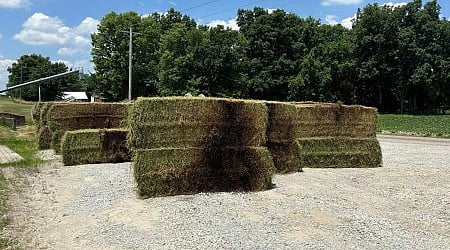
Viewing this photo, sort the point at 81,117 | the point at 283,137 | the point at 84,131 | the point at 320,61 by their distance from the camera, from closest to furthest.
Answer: the point at 283,137 < the point at 84,131 < the point at 81,117 < the point at 320,61

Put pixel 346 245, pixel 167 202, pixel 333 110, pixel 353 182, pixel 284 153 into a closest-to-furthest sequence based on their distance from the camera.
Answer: pixel 346 245
pixel 167 202
pixel 353 182
pixel 284 153
pixel 333 110

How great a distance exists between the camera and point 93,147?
16500mm

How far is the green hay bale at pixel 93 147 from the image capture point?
1616 cm

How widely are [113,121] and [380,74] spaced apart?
47.5m

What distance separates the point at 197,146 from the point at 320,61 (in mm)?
52501

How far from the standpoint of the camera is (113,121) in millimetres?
20375

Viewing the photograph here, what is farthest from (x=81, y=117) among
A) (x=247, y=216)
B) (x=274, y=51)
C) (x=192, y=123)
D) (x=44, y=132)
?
(x=274, y=51)

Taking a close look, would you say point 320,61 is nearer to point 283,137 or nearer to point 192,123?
point 283,137

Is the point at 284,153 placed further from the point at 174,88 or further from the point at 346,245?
the point at 174,88

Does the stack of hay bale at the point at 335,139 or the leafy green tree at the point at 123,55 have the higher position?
the leafy green tree at the point at 123,55

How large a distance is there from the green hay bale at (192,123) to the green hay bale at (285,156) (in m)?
2.04

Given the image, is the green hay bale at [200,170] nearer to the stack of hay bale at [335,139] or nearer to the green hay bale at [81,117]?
the stack of hay bale at [335,139]

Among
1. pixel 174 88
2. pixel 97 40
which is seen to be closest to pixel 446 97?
pixel 174 88

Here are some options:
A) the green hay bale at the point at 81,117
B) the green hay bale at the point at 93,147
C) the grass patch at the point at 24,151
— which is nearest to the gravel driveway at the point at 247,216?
the grass patch at the point at 24,151
